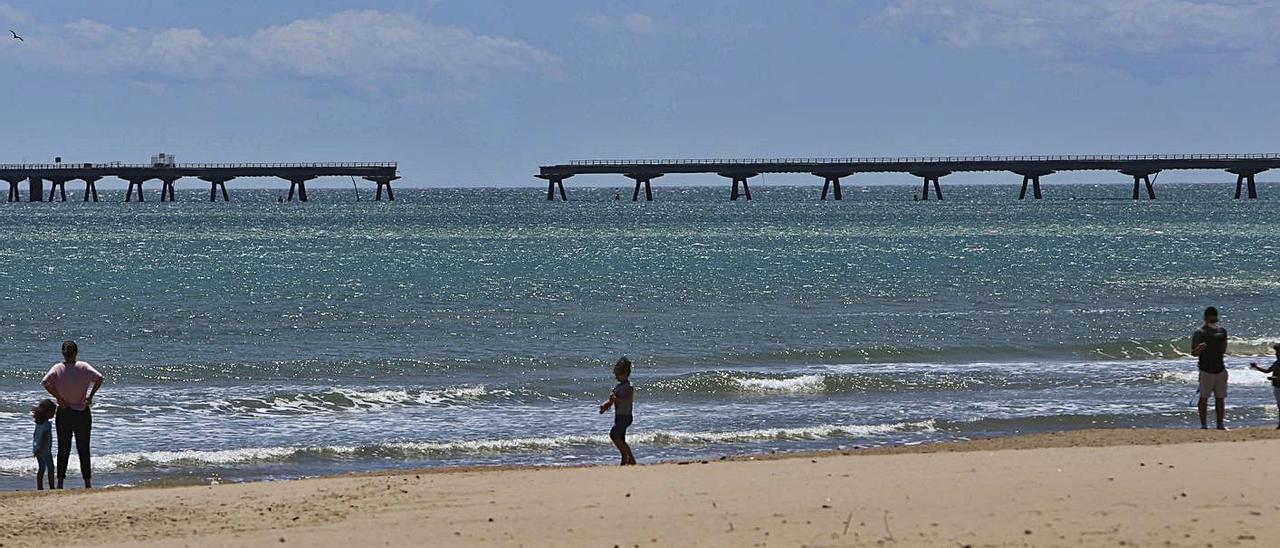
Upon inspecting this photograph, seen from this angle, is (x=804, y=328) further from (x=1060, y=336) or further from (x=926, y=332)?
(x=1060, y=336)

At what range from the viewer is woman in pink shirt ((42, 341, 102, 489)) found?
13.9 metres

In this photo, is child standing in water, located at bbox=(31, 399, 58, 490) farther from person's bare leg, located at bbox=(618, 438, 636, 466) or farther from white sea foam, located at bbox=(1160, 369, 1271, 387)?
white sea foam, located at bbox=(1160, 369, 1271, 387)

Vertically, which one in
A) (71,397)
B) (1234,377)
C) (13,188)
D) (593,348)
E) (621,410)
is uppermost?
(71,397)

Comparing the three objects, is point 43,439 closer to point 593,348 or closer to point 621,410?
point 621,410

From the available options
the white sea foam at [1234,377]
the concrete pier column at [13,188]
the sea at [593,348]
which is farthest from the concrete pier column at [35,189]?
the white sea foam at [1234,377]

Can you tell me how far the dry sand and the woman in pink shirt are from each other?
0.73 meters

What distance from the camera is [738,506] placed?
11.6 metres

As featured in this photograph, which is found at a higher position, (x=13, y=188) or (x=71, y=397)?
(x=71, y=397)

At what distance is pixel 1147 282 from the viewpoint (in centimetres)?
4469

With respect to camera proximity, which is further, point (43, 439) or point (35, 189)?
point (35, 189)

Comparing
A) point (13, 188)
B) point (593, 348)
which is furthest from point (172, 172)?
point (593, 348)

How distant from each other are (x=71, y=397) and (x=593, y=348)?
1468 centimetres

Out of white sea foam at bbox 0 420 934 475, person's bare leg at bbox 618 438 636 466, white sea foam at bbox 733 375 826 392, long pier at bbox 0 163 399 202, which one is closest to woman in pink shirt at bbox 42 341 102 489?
white sea foam at bbox 0 420 934 475

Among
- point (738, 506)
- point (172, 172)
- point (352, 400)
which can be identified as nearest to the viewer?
point (738, 506)
